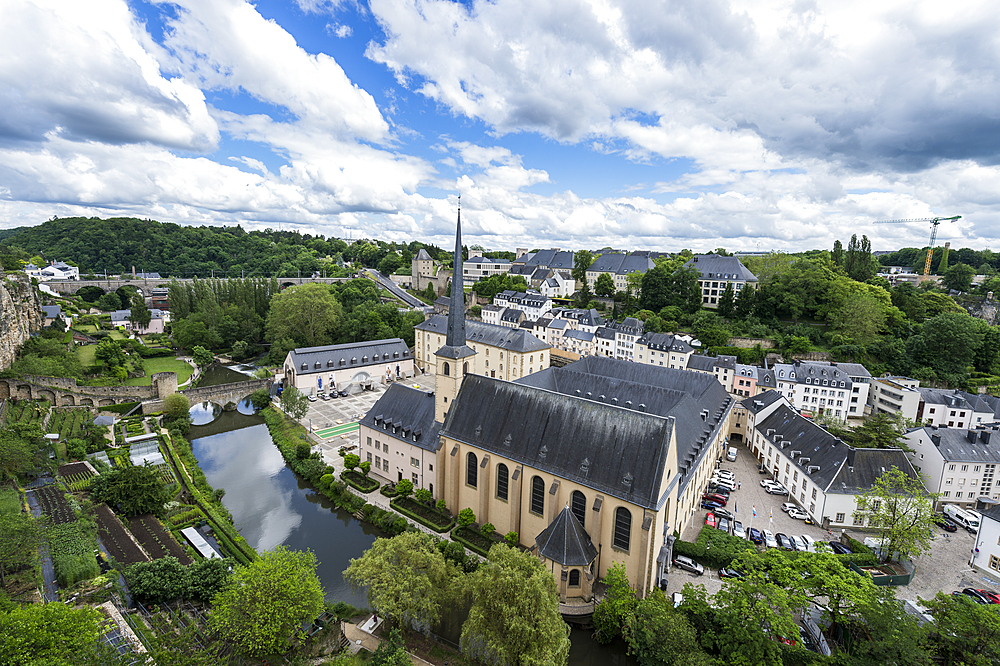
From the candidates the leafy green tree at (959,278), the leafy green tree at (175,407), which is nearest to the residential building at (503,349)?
the leafy green tree at (175,407)

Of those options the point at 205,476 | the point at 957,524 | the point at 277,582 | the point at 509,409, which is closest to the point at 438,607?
the point at 277,582

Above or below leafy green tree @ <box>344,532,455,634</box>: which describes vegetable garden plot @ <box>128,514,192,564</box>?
below

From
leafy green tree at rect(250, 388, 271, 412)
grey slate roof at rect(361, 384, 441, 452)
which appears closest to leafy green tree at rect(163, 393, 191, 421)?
leafy green tree at rect(250, 388, 271, 412)

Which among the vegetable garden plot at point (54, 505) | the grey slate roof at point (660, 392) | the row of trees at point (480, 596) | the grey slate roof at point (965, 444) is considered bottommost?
the vegetable garden plot at point (54, 505)

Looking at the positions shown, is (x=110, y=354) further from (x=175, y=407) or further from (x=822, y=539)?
(x=822, y=539)

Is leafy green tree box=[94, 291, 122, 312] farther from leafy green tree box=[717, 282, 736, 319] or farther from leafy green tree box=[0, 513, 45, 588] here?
leafy green tree box=[717, 282, 736, 319]

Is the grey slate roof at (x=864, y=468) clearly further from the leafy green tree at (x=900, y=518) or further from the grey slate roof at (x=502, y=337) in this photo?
the grey slate roof at (x=502, y=337)
